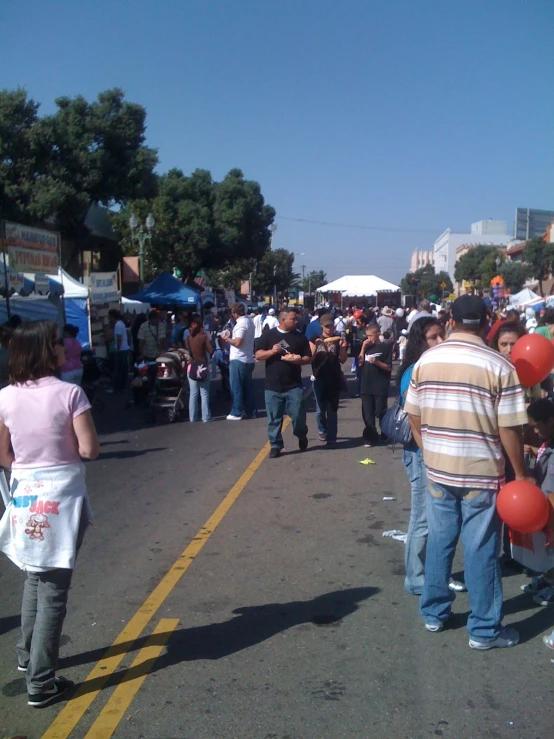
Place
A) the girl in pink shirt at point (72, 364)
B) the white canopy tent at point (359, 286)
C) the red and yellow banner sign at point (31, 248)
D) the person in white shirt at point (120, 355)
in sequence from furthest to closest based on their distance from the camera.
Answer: the white canopy tent at point (359, 286) → the person in white shirt at point (120, 355) → the red and yellow banner sign at point (31, 248) → the girl in pink shirt at point (72, 364)

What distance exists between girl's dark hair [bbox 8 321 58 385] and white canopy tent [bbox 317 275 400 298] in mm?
30981

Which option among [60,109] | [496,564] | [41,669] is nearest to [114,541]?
[41,669]

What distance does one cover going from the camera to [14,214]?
25344 millimetres

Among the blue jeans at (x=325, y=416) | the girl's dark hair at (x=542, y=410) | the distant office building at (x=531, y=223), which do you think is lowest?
the blue jeans at (x=325, y=416)

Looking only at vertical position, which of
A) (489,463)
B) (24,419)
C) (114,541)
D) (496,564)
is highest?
(24,419)

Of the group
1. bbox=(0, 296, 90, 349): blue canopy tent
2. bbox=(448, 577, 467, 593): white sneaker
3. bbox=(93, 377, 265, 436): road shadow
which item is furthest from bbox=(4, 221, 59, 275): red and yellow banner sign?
bbox=(448, 577, 467, 593): white sneaker

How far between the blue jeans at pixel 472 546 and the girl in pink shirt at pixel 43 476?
203 centimetres

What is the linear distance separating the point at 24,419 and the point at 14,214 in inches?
929

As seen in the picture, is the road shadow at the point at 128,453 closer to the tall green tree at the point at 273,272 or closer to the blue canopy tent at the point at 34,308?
the blue canopy tent at the point at 34,308

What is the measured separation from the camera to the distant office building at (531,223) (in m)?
85.9

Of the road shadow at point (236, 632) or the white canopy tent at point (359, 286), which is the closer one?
the road shadow at point (236, 632)

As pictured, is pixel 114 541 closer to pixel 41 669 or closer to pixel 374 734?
pixel 41 669

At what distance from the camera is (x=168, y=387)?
1330cm

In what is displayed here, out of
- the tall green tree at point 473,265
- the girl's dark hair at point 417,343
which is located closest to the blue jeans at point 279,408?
the girl's dark hair at point 417,343
